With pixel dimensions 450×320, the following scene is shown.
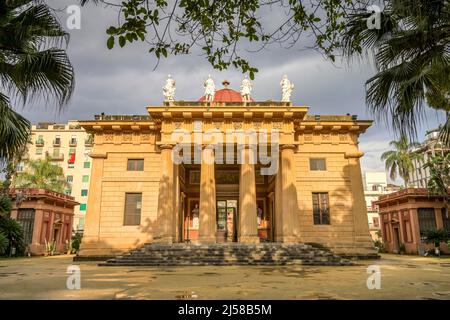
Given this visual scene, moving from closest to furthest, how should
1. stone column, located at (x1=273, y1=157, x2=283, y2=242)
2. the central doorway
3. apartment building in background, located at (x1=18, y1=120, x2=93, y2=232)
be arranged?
stone column, located at (x1=273, y1=157, x2=283, y2=242) → the central doorway → apartment building in background, located at (x1=18, y1=120, x2=93, y2=232)

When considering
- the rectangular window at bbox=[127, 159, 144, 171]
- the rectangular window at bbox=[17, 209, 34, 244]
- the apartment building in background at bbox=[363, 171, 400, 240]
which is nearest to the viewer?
the rectangular window at bbox=[127, 159, 144, 171]

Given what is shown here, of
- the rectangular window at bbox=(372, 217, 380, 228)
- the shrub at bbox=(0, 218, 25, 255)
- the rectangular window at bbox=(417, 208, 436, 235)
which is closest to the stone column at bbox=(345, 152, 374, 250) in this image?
the rectangular window at bbox=(417, 208, 436, 235)

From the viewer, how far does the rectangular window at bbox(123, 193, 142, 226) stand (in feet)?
72.2

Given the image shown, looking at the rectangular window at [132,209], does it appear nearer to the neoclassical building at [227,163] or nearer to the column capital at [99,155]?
the neoclassical building at [227,163]

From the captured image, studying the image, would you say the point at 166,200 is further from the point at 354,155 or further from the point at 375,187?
the point at 375,187

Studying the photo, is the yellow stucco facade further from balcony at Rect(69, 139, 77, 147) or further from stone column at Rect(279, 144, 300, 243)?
balcony at Rect(69, 139, 77, 147)

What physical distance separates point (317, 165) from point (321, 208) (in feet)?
9.77

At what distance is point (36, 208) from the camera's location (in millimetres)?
33531

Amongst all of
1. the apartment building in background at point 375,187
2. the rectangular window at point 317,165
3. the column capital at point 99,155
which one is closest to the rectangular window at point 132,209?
the column capital at point 99,155

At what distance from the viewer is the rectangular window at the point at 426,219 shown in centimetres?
3350

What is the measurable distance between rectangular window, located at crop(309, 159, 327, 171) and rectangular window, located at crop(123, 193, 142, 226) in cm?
1195

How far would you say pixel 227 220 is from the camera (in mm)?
28578

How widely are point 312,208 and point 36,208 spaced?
27382mm
